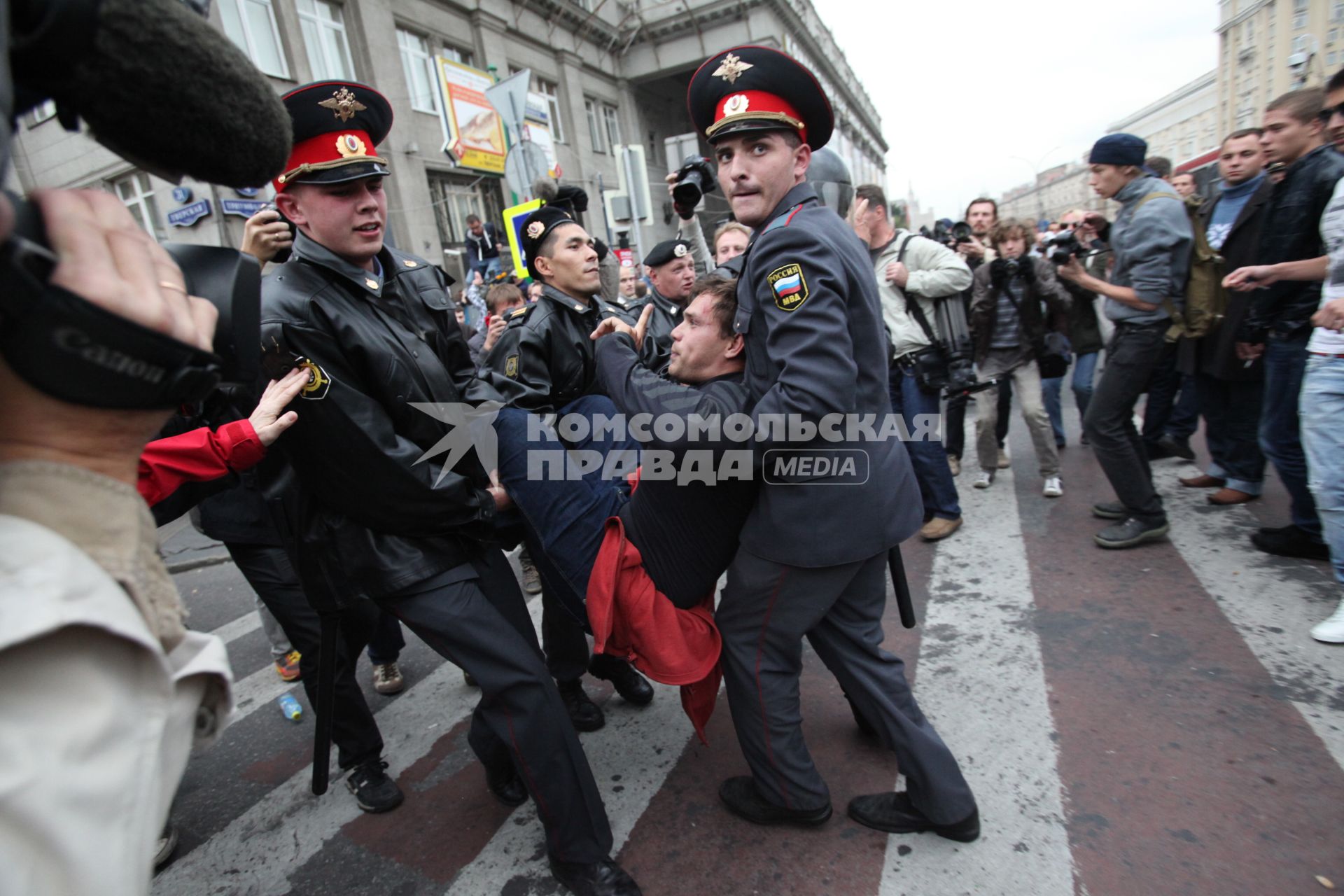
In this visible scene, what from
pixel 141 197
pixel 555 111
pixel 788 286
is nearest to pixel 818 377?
pixel 788 286

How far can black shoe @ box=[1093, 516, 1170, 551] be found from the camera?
414 cm

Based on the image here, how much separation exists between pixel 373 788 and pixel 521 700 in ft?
3.96

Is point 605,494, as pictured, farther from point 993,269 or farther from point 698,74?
point 993,269

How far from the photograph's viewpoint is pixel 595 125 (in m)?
25.1

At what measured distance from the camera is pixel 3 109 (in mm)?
667

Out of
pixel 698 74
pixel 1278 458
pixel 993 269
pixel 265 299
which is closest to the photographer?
pixel 265 299

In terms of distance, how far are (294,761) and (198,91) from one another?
3.28 meters

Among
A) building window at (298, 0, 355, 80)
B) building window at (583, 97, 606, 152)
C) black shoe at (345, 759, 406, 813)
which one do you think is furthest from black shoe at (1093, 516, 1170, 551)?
building window at (583, 97, 606, 152)

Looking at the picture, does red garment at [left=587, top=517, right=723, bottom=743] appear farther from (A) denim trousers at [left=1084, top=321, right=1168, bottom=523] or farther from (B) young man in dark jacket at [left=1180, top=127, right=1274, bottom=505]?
(B) young man in dark jacket at [left=1180, top=127, right=1274, bottom=505]

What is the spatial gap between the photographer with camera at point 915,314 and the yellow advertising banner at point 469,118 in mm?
13123

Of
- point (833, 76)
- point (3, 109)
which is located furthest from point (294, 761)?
point (833, 76)

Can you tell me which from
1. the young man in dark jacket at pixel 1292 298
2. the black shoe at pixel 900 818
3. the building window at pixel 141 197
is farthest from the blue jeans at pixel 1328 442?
the building window at pixel 141 197

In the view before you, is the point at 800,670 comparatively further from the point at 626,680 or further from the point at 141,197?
the point at 141,197

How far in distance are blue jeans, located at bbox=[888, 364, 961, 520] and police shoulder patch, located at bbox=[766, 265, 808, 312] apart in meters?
3.03
